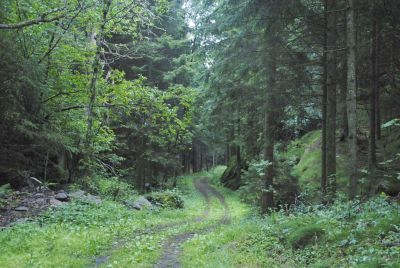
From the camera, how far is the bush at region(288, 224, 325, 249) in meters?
7.89

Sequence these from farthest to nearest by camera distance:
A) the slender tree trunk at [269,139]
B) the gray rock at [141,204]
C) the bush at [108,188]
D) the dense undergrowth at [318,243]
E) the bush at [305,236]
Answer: the gray rock at [141,204]
the bush at [108,188]
the slender tree trunk at [269,139]
the bush at [305,236]
the dense undergrowth at [318,243]

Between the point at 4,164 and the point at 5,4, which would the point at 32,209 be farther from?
the point at 5,4

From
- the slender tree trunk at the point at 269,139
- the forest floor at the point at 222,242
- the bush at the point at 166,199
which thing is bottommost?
the bush at the point at 166,199

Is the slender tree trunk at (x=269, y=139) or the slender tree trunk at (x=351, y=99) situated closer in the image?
the slender tree trunk at (x=351, y=99)

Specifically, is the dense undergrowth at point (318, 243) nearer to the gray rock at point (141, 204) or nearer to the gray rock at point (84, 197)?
the gray rock at point (84, 197)

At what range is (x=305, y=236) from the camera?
8039 mm

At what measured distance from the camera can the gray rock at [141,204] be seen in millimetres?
17553

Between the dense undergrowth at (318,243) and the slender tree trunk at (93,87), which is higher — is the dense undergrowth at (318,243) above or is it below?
below

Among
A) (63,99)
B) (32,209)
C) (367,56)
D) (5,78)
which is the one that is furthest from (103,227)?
(367,56)

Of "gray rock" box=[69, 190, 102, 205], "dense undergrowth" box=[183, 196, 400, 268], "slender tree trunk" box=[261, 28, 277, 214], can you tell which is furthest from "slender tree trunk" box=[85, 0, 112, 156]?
"dense undergrowth" box=[183, 196, 400, 268]

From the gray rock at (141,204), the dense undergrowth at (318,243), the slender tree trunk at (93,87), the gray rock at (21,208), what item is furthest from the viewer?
the gray rock at (141,204)

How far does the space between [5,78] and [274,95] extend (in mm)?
9027

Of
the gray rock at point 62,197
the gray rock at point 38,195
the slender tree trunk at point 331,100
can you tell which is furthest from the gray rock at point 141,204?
the slender tree trunk at point 331,100

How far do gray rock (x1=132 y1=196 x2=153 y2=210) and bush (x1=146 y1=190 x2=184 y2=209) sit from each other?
0.80 metres
